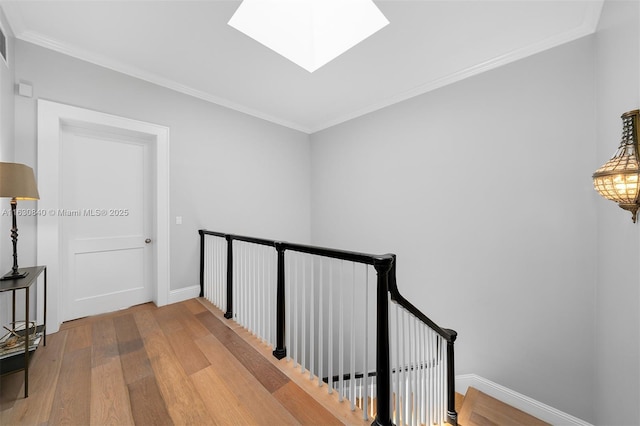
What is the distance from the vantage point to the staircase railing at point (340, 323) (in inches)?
53.1

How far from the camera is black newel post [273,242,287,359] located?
6.28 ft

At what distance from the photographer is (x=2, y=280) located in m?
1.69

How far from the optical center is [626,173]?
130 centimetres

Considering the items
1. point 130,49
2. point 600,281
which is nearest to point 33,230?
point 130,49

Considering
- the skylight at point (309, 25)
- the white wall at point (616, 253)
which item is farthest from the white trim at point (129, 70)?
the white wall at point (616, 253)

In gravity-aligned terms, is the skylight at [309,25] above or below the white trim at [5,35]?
above

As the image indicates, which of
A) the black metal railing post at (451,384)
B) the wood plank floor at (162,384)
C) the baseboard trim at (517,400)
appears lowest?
the baseboard trim at (517,400)

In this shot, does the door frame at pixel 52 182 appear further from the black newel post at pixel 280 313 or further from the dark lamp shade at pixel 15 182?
the black newel post at pixel 280 313

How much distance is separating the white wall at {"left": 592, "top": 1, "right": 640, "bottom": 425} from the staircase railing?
3.34ft

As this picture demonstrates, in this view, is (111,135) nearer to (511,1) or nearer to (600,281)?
(511,1)

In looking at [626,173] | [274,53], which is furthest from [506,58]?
[274,53]

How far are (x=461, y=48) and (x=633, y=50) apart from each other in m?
1.25

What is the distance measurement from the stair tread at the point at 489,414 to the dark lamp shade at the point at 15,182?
397cm

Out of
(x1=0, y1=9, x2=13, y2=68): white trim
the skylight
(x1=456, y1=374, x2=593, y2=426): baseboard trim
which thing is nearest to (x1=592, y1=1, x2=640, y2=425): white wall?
(x1=456, y1=374, x2=593, y2=426): baseboard trim
